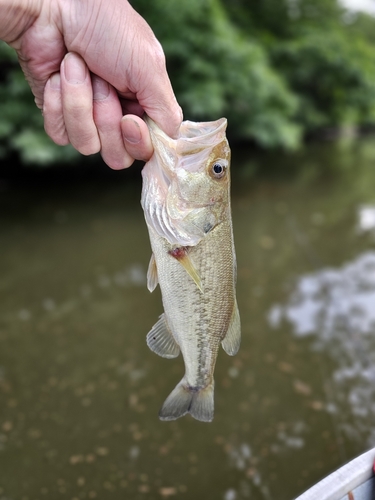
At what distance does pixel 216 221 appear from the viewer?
1828 millimetres

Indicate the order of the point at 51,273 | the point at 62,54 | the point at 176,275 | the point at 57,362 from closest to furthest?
the point at 62,54, the point at 176,275, the point at 57,362, the point at 51,273

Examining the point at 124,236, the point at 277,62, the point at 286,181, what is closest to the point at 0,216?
the point at 124,236

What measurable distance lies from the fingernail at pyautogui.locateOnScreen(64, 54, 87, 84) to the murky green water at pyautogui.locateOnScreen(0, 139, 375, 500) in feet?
9.14

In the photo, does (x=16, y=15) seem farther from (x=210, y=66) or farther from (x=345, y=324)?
(x=210, y=66)

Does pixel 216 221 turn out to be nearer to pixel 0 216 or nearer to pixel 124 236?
pixel 124 236

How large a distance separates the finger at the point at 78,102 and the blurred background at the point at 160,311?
8.43 ft

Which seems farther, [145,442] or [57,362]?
[57,362]

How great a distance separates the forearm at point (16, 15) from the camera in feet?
5.10

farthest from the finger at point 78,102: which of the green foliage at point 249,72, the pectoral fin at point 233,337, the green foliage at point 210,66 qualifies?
the green foliage at point 210,66

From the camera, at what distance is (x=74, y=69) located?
1642 millimetres

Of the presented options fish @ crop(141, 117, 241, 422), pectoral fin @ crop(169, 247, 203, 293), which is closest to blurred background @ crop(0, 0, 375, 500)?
fish @ crop(141, 117, 241, 422)

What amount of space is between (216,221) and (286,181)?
1216 centimetres

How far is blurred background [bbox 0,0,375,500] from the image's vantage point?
139 inches

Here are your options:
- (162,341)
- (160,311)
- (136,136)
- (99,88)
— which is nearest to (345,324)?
(160,311)
